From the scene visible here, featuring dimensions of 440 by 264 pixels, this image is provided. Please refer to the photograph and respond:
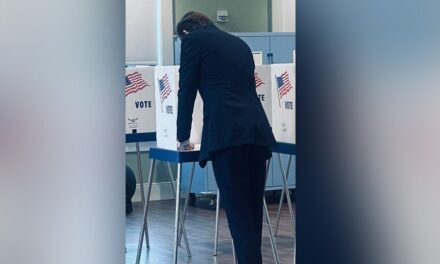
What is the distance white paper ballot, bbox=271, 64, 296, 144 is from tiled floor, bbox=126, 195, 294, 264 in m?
0.92

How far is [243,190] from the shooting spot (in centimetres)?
354

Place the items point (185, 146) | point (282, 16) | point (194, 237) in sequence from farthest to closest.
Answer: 1. point (282, 16)
2. point (194, 237)
3. point (185, 146)

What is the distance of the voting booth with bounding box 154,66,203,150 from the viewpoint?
4.20 m

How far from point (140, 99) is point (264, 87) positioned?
0.75m

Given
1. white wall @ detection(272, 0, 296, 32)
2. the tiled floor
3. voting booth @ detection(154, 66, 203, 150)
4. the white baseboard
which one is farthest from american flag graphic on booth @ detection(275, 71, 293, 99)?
white wall @ detection(272, 0, 296, 32)

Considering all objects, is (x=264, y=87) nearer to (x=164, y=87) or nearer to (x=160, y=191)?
(x=164, y=87)

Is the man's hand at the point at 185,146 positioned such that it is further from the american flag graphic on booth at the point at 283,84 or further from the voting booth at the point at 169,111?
the american flag graphic on booth at the point at 283,84

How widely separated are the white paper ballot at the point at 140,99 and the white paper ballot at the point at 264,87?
0.65 metres

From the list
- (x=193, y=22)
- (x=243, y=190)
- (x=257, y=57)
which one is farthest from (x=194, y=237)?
(x=193, y=22)

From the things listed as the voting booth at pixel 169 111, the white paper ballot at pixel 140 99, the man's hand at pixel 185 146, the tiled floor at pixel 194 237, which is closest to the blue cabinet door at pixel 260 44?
the tiled floor at pixel 194 237

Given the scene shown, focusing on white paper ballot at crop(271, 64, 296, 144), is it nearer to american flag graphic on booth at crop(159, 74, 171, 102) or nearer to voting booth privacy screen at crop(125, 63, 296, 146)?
voting booth privacy screen at crop(125, 63, 296, 146)

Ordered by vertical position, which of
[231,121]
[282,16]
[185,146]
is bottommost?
[185,146]

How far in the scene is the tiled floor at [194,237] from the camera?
501 cm
